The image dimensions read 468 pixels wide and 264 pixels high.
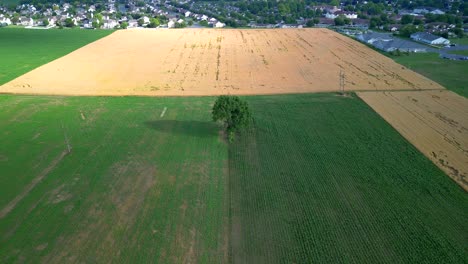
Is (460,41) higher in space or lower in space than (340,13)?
lower

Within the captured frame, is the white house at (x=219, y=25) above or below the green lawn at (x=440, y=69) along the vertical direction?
above

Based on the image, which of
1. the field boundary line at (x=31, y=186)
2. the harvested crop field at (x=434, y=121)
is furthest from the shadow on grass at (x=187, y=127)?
the harvested crop field at (x=434, y=121)

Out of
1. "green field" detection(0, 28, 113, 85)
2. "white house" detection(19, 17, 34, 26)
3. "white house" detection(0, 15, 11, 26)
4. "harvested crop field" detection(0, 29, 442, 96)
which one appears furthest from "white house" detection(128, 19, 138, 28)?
"white house" detection(0, 15, 11, 26)

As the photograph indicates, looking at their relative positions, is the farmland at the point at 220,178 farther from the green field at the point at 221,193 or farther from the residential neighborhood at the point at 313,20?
the residential neighborhood at the point at 313,20

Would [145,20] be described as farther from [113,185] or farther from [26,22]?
[113,185]

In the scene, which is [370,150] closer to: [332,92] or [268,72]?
[332,92]

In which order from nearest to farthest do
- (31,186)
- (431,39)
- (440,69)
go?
1. (31,186)
2. (440,69)
3. (431,39)

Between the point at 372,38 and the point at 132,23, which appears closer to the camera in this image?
the point at 372,38

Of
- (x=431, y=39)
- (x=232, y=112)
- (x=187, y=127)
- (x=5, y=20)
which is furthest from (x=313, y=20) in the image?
(x=5, y=20)
